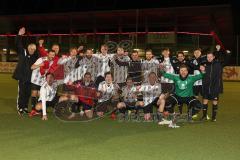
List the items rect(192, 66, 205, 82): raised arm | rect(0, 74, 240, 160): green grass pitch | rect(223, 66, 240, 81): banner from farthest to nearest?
rect(223, 66, 240, 81): banner
rect(192, 66, 205, 82): raised arm
rect(0, 74, 240, 160): green grass pitch

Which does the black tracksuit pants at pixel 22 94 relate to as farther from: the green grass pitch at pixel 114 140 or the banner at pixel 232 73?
the banner at pixel 232 73

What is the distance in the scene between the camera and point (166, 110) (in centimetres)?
1067

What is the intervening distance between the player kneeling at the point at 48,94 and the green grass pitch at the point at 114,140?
1.24 feet

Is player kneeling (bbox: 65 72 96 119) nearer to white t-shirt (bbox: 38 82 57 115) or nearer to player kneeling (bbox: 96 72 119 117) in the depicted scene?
player kneeling (bbox: 96 72 119 117)

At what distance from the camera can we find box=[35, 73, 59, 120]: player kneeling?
35.2 ft

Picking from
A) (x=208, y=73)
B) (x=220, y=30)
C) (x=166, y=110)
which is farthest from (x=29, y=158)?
(x=220, y=30)

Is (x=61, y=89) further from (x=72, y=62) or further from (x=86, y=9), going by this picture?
(x=86, y=9)

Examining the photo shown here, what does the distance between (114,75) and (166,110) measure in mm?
1683

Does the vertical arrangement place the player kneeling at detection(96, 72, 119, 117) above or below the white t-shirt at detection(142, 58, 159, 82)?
below

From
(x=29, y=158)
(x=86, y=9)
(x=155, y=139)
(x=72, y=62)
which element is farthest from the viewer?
(x=86, y=9)

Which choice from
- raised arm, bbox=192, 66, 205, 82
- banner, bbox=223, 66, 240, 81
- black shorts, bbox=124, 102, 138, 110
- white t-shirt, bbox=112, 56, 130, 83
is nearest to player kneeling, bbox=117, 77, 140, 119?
black shorts, bbox=124, 102, 138, 110

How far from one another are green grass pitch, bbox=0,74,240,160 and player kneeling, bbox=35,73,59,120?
1.24 feet

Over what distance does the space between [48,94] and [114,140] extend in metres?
3.43

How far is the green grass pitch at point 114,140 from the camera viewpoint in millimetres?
6953
